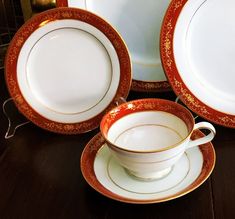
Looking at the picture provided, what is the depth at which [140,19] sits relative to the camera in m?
0.57

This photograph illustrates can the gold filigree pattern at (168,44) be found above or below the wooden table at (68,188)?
above

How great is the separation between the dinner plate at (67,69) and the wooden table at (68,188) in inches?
1.4

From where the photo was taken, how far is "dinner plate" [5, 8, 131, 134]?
50cm

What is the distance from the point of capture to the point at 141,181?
43cm

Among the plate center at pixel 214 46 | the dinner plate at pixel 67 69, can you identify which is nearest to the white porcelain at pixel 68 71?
the dinner plate at pixel 67 69

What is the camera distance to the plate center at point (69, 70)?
513mm

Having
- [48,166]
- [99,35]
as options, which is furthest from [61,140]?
[99,35]

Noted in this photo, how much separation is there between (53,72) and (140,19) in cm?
16

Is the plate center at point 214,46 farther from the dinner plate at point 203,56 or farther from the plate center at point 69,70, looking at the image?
the plate center at point 69,70

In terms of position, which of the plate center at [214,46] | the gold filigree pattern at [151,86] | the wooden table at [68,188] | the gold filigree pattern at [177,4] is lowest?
the wooden table at [68,188]

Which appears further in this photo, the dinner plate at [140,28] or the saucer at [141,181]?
the dinner plate at [140,28]

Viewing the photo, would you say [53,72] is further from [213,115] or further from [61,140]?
[213,115]

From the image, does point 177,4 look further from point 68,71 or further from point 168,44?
point 68,71

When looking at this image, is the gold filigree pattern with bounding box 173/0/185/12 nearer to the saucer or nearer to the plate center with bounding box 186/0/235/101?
the plate center with bounding box 186/0/235/101
